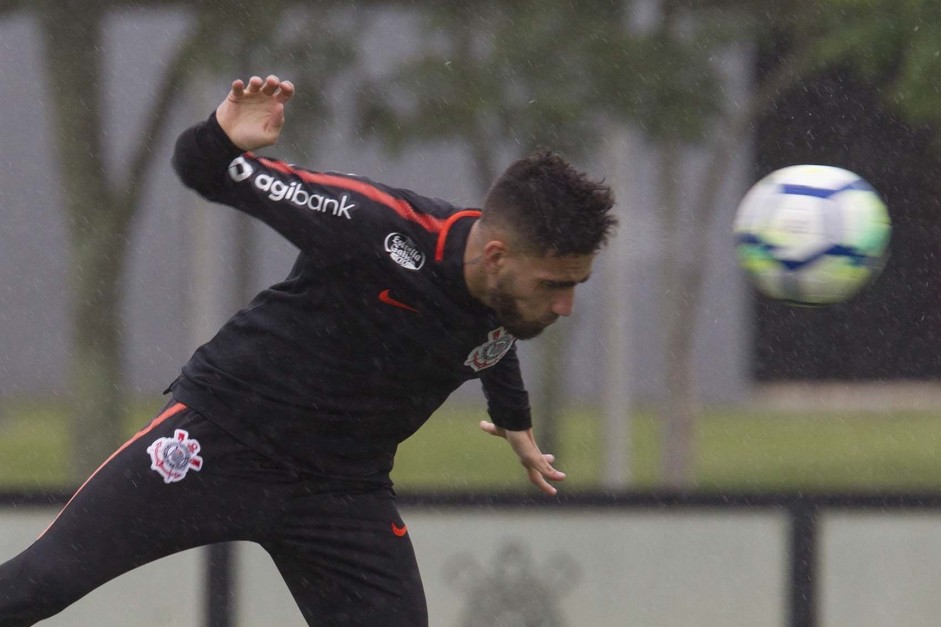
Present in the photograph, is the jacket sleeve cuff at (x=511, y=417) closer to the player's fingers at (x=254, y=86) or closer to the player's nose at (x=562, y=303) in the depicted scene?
the player's nose at (x=562, y=303)

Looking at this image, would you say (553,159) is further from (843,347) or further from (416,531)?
(843,347)

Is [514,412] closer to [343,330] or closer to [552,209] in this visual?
[343,330]

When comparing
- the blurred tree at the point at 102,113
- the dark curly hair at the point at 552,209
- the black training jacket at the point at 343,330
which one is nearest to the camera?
the dark curly hair at the point at 552,209

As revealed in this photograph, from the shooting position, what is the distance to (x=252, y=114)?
327 centimetres

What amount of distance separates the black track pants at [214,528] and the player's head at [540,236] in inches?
29.5

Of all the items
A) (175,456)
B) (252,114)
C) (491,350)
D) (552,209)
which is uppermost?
(252,114)

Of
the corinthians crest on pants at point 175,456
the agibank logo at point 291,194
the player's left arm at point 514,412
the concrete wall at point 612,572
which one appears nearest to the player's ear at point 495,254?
the agibank logo at point 291,194

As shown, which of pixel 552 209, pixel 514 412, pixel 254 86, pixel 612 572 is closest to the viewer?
pixel 254 86

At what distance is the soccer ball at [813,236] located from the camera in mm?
4199

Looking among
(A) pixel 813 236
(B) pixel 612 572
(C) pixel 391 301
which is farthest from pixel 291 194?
(B) pixel 612 572

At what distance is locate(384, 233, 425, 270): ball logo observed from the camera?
3.48 meters

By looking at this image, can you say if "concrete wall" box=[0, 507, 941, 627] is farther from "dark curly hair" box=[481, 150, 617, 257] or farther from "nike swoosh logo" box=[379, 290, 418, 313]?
"dark curly hair" box=[481, 150, 617, 257]

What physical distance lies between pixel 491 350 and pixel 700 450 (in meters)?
3.68

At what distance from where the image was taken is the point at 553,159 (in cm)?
346
